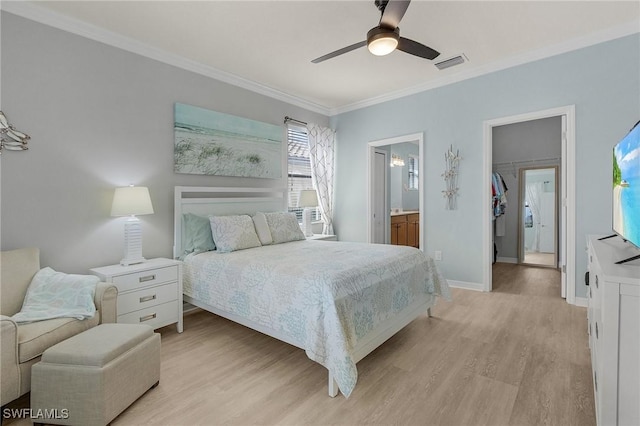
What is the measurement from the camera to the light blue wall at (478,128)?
3.17 m

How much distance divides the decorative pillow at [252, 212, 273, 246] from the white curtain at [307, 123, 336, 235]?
164 centimetres

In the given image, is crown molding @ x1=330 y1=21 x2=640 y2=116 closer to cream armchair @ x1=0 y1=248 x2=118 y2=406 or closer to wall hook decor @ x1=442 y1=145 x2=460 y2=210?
wall hook decor @ x1=442 y1=145 x2=460 y2=210

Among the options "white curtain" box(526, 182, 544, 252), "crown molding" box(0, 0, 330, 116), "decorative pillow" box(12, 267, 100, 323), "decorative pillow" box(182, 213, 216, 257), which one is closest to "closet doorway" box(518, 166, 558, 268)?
"white curtain" box(526, 182, 544, 252)

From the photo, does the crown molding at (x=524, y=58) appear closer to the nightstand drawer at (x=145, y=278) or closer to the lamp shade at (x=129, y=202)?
the lamp shade at (x=129, y=202)

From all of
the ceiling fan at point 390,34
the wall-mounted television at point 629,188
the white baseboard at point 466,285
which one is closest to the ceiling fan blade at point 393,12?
the ceiling fan at point 390,34

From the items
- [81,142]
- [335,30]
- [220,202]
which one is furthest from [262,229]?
[335,30]

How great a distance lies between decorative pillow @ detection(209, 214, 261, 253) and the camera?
3.16 meters

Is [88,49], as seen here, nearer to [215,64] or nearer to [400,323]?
[215,64]

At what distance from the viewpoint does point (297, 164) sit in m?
4.95

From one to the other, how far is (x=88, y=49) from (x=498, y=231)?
6.74m

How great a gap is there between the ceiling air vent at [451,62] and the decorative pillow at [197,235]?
3.29m

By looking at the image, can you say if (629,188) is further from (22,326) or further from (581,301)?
(22,326)

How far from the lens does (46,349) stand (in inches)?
70.4

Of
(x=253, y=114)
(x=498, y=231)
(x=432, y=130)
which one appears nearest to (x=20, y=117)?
(x=253, y=114)
